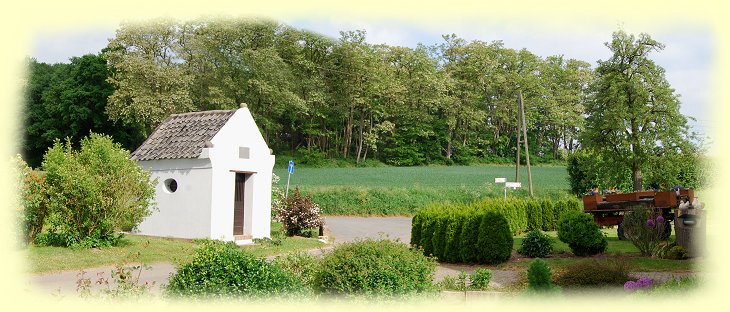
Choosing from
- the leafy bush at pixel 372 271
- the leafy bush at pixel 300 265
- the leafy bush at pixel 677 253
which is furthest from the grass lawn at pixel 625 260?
the leafy bush at pixel 372 271

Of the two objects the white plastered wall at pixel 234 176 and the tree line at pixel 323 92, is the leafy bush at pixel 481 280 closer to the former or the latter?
the white plastered wall at pixel 234 176

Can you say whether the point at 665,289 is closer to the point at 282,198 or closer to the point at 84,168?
the point at 84,168

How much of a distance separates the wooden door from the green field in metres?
11.5

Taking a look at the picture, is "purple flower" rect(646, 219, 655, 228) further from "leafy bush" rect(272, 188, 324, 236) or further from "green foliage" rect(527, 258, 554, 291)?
"leafy bush" rect(272, 188, 324, 236)

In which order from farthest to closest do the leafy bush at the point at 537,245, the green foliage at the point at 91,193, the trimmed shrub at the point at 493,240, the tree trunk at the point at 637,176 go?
the tree trunk at the point at 637,176 < the green foliage at the point at 91,193 < the leafy bush at the point at 537,245 < the trimmed shrub at the point at 493,240

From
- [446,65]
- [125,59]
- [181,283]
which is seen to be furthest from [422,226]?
[446,65]

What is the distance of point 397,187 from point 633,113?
59.3 feet

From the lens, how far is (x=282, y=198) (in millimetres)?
28719

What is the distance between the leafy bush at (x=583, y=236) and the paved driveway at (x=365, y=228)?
26.2ft

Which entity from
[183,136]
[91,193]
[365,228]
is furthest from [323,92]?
[91,193]

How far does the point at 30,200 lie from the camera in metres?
17.2

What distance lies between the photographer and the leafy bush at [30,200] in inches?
658

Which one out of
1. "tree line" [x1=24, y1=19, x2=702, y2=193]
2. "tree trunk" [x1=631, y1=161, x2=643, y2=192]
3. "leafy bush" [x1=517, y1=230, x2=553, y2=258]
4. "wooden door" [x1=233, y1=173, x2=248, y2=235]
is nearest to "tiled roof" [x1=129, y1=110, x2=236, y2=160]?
"wooden door" [x1=233, y1=173, x2=248, y2=235]

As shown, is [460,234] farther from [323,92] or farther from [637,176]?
[323,92]
